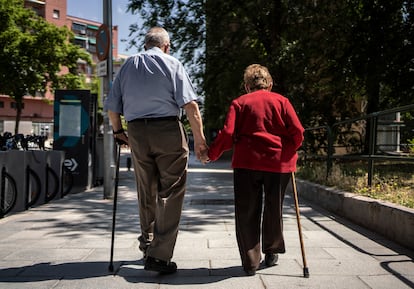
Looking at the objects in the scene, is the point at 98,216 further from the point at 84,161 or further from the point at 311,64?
the point at 311,64

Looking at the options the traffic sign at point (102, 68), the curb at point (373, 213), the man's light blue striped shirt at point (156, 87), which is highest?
the traffic sign at point (102, 68)

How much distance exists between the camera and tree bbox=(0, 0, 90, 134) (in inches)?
1009

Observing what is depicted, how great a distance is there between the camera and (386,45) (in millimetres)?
12648

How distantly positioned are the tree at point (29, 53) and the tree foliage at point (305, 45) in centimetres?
1450

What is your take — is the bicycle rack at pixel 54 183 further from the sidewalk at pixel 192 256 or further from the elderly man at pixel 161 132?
the elderly man at pixel 161 132

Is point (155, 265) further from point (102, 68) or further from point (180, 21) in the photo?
point (180, 21)

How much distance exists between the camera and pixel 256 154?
3461 millimetres

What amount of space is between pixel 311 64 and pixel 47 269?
10.8 metres

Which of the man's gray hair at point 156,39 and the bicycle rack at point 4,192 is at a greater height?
the man's gray hair at point 156,39

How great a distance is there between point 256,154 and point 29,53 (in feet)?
86.7

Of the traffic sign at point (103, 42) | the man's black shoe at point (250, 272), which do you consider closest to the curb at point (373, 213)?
the man's black shoe at point (250, 272)

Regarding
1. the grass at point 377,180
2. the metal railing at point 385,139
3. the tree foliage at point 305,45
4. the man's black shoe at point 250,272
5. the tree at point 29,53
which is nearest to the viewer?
the man's black shoe at point 250,272

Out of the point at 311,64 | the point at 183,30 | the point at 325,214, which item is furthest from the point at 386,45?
the point at 325,214

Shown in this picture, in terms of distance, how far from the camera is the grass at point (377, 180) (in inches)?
209
